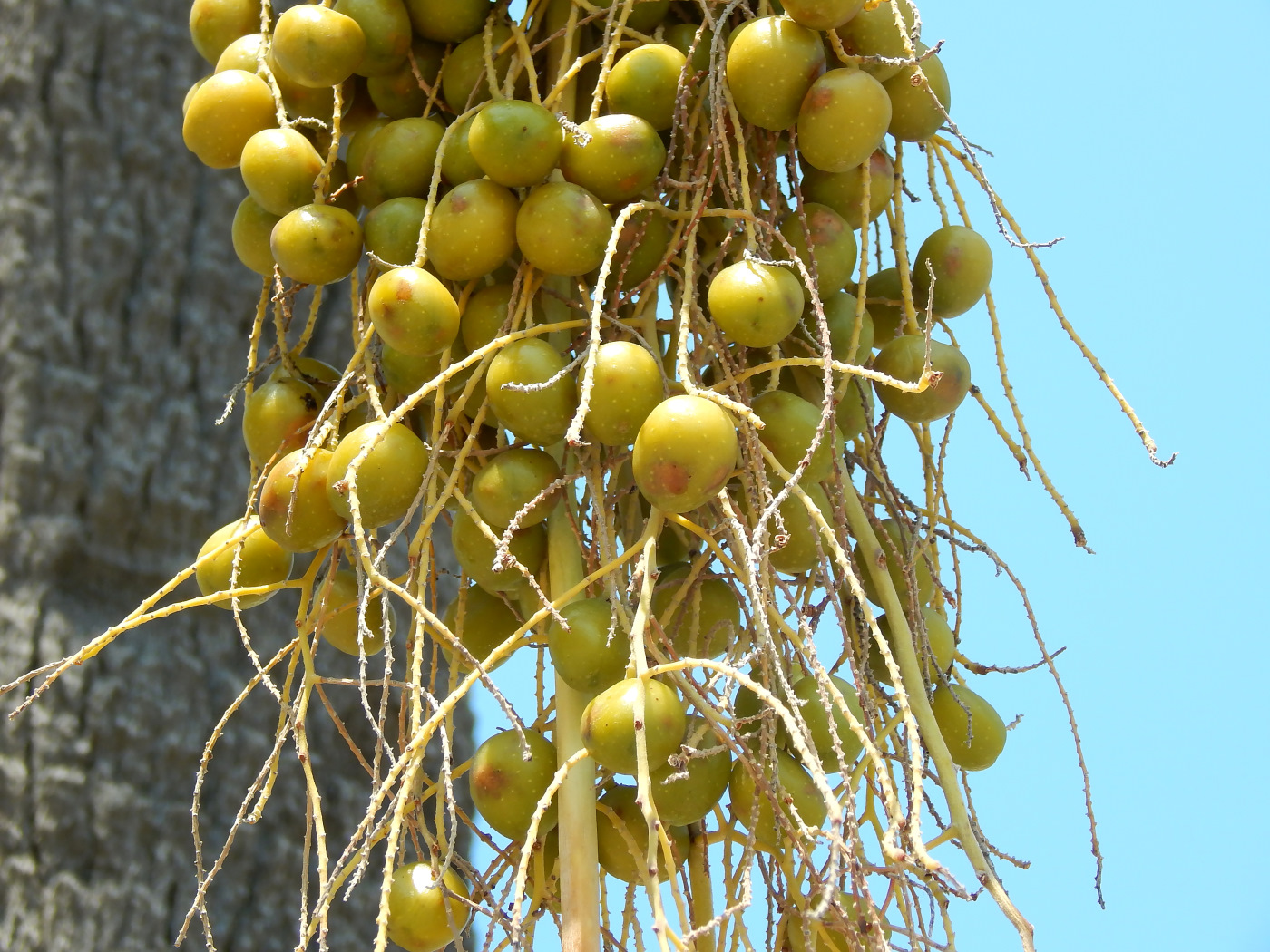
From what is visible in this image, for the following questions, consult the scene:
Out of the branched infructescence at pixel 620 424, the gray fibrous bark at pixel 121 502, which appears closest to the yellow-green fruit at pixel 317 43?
the branched infructescence at pixel 620 424

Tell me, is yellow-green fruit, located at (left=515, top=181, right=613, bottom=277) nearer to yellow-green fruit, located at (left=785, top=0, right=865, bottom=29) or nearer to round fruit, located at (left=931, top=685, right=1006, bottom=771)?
yellow-green fruit, located at (left=785, top=0, right=865, bottom=29)

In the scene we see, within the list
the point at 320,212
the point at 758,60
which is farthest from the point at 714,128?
the point at 320,212

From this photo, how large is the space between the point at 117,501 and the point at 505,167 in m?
0.49

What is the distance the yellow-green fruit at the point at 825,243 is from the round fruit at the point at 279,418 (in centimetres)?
19

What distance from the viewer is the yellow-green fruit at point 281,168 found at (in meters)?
0.41

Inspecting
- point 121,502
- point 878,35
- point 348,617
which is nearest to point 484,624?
point 348,617

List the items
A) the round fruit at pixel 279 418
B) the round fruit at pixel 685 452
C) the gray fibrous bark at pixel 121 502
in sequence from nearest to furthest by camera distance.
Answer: the round fruit at pixel 685 452
the round fruit at pixel 279 418
the gray fibrous bark at pixel 121 502

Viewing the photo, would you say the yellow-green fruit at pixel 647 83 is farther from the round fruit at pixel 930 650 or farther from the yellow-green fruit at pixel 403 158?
the round fruit at pixel 930 650

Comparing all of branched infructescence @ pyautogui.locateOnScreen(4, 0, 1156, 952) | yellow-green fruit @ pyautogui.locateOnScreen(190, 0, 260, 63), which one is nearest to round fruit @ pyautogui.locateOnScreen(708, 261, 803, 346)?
branched infructescence @ pyautogui.locateOnScreen(4, 0, 1156, 952)

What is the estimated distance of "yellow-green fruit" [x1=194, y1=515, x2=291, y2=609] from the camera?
1.38 ft

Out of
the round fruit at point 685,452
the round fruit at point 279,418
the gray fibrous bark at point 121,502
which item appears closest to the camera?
the round fruit at point 685,452

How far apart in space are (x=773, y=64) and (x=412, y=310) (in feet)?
0.47

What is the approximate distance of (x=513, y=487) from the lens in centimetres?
37

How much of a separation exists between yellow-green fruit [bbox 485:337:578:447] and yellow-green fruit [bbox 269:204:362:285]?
0.08m
